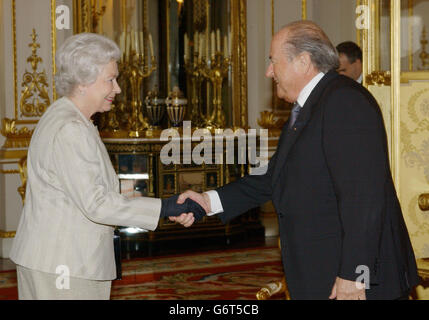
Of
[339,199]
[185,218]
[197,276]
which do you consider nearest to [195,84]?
[197,276]

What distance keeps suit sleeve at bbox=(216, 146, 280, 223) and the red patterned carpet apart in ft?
7.60

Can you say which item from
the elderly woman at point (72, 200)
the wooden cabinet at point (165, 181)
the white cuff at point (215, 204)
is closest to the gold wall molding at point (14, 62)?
the wooden cabinet at point (165, 181)

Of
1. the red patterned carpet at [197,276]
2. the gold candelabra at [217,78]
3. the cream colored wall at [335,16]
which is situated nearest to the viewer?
the red patterned carpet at [197,276]

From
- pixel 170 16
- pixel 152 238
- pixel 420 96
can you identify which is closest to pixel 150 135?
pixel 152 238

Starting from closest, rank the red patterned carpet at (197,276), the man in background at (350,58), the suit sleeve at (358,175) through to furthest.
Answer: the suit sleeve at (358,175) < the man in background at (350,58) < the red patterned carpet at (197,276)

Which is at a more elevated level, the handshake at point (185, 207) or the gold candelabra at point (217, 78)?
the gold candelabra at point (217, 78)

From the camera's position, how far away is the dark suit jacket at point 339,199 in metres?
2.55

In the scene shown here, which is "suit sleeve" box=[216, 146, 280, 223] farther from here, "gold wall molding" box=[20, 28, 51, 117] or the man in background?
"gold wall molding" box=[20, 28, 51, 117]

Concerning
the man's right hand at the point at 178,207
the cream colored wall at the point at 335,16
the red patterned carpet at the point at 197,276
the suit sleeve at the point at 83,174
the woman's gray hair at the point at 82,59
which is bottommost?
the red patterned carpet at the point at 197,276

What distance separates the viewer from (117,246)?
2869 millimetres

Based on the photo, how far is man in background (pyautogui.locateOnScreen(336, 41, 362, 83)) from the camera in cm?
557

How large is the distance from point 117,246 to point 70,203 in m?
0.33

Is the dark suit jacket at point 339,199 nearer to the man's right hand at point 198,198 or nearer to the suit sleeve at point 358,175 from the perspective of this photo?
the suit sleeve at point 358,175
